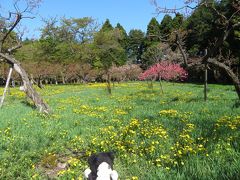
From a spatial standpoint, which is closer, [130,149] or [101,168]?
[101,168]

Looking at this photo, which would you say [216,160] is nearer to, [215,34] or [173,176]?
[173,176]

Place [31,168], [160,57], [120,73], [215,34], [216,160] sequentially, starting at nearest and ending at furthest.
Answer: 1. [216,160]
2. [31,168]
3. [215,34]
4. [160,57]
5. [120,73]

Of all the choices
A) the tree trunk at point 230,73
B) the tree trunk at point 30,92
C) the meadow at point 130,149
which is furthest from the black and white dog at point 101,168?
the tree trunk at point 30,92

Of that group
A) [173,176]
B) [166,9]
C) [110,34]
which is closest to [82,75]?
[110,34]

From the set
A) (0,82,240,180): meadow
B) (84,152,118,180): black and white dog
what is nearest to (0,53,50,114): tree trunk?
(0,82,240,180): meadow

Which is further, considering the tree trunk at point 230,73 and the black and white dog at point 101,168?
the tree trunk at point 230,73

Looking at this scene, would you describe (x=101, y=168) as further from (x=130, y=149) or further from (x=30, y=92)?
(x=30, y=92)

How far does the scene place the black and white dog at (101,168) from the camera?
380 cm

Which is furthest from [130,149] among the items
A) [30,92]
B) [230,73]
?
[30,92]

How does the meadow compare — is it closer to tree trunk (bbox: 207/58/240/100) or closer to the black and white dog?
tree trunk (bbox: 207/58/240/100)

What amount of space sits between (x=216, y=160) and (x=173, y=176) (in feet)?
3.21

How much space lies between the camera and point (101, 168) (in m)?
3.86

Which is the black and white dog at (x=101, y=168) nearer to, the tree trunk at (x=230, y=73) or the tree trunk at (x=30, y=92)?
the tree trunk at (x=230, y=73)

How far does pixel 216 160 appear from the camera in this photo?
547 centimetres
